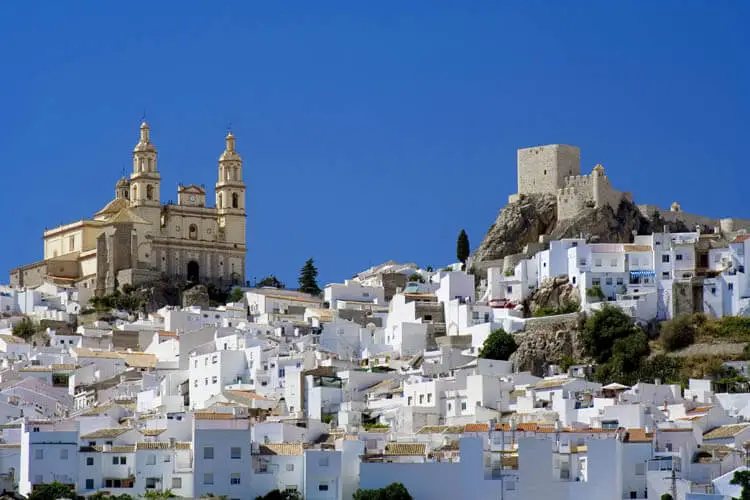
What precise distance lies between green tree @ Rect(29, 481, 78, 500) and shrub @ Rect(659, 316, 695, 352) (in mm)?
24976

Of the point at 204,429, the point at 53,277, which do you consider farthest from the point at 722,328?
the point at 53,277

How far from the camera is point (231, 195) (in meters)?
104

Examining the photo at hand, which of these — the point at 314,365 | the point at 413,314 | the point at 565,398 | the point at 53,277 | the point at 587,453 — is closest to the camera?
the point at 587,453

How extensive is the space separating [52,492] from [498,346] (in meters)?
23.9

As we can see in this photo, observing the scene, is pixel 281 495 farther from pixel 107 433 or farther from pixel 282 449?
pixel 107 433

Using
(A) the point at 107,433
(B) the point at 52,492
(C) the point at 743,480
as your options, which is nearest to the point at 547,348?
(A) the point at 107,433

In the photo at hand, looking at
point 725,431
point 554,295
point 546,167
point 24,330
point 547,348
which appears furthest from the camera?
point 546,167

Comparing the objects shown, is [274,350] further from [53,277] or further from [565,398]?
[53,277]

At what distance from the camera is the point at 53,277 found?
9938 cm

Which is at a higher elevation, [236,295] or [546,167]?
[546,167]

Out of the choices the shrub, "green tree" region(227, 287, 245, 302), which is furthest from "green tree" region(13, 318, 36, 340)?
the shrub

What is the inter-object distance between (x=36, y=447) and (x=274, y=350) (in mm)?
19095

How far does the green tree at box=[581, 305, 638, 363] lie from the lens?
7544 cm

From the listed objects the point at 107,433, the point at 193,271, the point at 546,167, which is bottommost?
the point at 107,433
